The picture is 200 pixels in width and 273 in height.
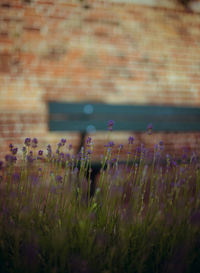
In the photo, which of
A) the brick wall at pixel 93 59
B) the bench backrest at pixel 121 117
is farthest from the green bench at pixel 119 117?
the brick wall at pixel 93 59

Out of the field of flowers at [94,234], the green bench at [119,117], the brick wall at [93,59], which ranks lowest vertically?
the field of flowers at [94,234]

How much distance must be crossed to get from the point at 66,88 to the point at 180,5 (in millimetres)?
2160

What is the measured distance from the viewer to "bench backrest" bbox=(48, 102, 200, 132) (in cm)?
379

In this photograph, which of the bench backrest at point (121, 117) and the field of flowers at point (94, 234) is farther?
the bench backrest at point (121, 117)

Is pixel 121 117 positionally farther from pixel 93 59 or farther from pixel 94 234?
pixel 94 234

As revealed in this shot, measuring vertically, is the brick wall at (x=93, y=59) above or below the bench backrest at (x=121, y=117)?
above

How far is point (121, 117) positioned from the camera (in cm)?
409

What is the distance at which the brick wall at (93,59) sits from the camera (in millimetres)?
3754

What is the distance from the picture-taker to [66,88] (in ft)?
13.0

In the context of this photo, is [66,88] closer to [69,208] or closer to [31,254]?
[69,208]

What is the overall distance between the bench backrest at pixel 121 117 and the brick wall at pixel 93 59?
17 cm

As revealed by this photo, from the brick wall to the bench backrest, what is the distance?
17 cm

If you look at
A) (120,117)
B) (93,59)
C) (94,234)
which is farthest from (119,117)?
(94,234)

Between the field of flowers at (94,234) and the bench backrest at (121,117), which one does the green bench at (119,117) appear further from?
the field of flowers at (94,234)
